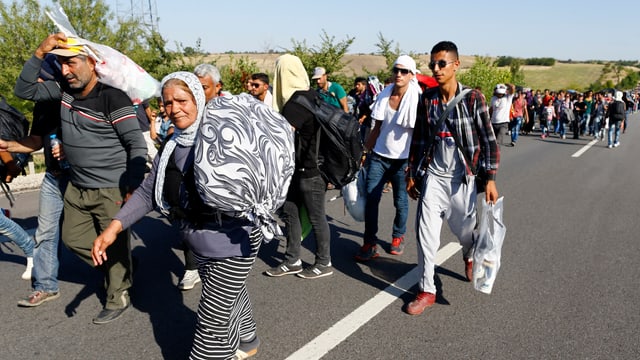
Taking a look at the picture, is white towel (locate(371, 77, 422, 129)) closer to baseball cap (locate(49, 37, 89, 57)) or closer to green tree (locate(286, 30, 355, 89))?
baseball cap (locate(49, 37, 89, 57))

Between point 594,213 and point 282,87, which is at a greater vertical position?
point 282,87

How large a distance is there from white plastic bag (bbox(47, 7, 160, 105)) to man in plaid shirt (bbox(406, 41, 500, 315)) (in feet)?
6.62

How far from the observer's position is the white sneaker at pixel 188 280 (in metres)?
4.12

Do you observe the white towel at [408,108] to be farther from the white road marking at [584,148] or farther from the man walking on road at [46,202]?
the white road marking at [584,148]

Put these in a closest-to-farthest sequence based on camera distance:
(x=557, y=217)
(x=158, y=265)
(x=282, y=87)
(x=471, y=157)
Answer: (x=471, y=157) → (x=282, y=87) → (x=158, y=265) → (x=557, y=217)

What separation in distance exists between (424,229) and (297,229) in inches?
45.2

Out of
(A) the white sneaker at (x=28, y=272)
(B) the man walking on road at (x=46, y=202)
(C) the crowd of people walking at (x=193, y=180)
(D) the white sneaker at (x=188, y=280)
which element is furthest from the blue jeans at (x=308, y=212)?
(A) the white sneaker at (x=28, y=272)

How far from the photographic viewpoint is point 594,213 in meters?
6.78

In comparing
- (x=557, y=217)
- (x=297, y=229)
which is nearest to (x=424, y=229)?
(x=297, y=229)

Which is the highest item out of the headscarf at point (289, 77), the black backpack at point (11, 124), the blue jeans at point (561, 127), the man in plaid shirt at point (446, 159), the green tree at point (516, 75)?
the headscarf at point (289, 77)

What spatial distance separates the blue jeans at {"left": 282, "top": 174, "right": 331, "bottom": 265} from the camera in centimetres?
416

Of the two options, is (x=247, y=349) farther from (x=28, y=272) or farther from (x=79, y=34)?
(x=79, y=34)

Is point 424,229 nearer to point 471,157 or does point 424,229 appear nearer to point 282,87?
point 471,157

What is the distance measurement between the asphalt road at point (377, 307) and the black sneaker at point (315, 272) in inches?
2.7
